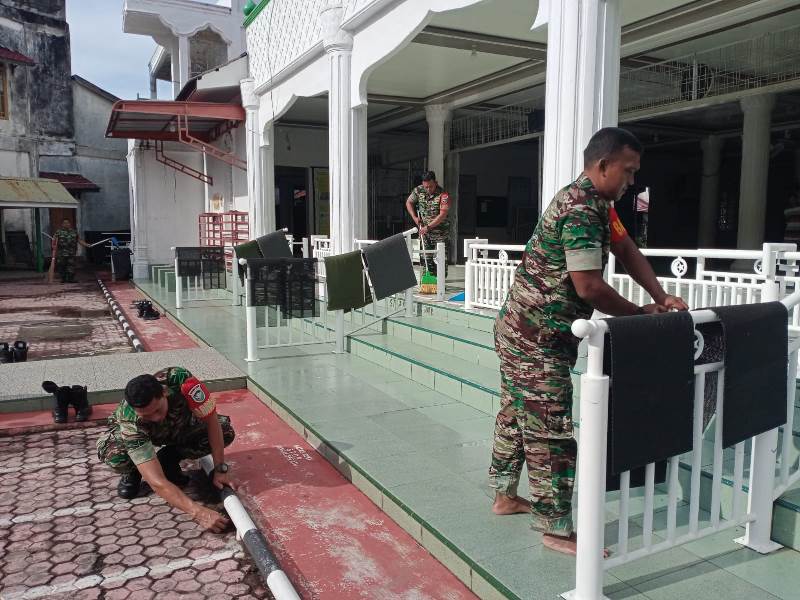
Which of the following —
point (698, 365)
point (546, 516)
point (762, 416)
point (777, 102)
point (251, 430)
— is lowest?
point (251, 430)

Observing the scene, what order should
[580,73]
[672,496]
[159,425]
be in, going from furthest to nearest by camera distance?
[580,73], [159,425], [672,496]

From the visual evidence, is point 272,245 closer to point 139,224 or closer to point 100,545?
point 100,545

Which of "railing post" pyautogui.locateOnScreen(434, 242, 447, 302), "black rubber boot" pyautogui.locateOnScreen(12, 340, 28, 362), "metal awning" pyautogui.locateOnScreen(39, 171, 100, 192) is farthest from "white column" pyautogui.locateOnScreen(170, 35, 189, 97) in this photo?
"railing post" pyautogui.locateOnScreen(434, 242, 447, 302)

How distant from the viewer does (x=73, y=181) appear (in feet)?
70.9

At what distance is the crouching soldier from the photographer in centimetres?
318

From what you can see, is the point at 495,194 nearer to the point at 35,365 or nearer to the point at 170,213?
the point at 170,213

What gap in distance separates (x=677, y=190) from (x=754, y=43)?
10947 millimetres

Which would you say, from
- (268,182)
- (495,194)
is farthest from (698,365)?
(495,194)

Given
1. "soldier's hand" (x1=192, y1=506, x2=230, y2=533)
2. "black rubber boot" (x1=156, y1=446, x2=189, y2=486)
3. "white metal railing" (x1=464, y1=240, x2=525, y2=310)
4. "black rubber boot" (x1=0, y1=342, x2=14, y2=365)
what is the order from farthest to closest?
"black rubber boot" (x1=0, y1=342, x2=14, y2=365) < "white metal railing" (x1=464, y1=240, x2=525, y2=310) < "black rubber boot" (x1=156, y1=446, x2=189, y2=486) < "soldier's hand" (x1=192, y1=506, x2=230, y2=533)

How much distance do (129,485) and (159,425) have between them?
1.47 feet

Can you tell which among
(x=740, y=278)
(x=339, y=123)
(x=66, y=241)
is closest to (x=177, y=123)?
(x=66, y=241)

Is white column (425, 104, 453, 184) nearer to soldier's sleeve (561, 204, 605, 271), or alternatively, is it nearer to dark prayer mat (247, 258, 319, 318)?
dark prayer mat (247, 258, 319, 318)

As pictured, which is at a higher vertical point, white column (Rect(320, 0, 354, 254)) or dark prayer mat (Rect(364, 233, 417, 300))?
white column (Rect(320, 0, 354, 254))

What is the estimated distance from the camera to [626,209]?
1243cm
